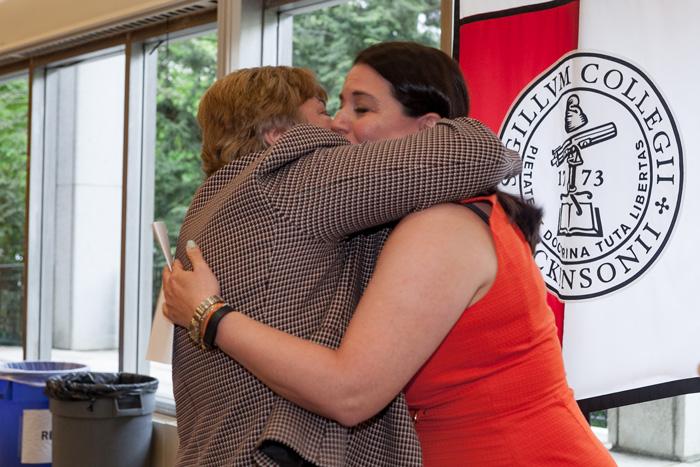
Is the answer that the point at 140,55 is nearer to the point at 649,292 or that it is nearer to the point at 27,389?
the point at 27,389

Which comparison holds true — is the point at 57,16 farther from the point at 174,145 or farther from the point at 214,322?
the point at 214,322

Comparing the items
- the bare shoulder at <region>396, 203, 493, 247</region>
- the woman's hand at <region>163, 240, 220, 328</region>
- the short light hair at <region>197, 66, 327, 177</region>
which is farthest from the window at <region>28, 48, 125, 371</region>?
the bare shoulder at <region>396, 203, 493, 247</region>

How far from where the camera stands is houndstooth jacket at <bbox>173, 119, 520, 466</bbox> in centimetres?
118

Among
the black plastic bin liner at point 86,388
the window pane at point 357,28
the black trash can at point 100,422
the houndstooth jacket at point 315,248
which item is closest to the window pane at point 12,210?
the black plastic bin liner at point 86,388

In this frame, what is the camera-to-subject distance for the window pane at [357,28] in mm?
6664

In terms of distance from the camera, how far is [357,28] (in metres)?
6.86

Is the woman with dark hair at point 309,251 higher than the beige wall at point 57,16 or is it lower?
lower

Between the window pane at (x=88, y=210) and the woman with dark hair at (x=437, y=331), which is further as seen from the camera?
the window pane at (x=88, y=210)

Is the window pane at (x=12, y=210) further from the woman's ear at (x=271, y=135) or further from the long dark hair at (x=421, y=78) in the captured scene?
the long dark hair at (x=421, y=78)

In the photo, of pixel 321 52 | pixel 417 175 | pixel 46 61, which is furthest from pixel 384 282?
pixel 321 52

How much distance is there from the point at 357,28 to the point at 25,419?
13.4ft

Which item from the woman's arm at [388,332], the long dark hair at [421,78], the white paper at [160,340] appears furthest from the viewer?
the white paper at [160,340]

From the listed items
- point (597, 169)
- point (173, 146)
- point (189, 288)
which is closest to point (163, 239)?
point (189, 288)

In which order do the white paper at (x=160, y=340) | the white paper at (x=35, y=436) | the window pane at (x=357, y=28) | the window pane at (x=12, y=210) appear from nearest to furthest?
the white paper at (x=160, y=340) → the white paper at (x=35, y=436) → the window pane at (x=12, y=210) → the window pane at (x=357, y=28)
